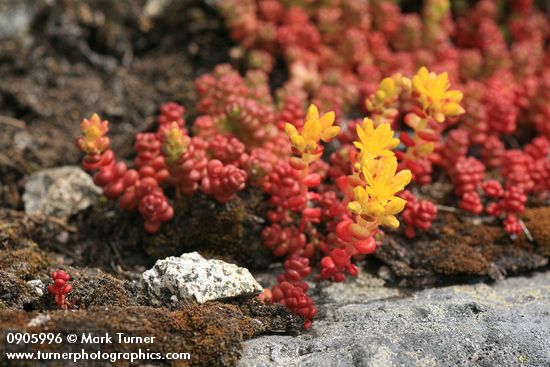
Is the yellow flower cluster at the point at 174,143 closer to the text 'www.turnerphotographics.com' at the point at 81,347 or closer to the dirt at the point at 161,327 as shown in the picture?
the dirt at the point at 161,327

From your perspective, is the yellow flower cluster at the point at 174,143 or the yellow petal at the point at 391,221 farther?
the yellow flower cluster at the point at 174,143

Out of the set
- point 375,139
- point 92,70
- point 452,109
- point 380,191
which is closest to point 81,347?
point 380,191

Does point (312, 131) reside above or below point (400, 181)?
above

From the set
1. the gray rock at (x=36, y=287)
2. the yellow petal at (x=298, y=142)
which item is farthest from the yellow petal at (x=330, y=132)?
the gray rock at (x=36, y=287)

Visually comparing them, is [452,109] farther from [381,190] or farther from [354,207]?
[354,207]

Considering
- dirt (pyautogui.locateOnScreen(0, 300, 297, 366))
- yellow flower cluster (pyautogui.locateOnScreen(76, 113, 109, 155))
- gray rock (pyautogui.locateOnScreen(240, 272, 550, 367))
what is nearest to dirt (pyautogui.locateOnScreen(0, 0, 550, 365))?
dirt (pyautogui.locateOnScreen(0, 300, 297, 366))

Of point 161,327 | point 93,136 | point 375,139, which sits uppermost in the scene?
point 93,136

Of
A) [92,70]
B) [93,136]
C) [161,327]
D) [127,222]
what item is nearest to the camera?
[161,327]
